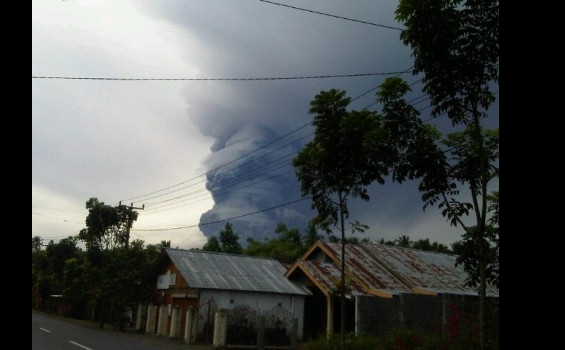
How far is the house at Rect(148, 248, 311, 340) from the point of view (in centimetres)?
2789

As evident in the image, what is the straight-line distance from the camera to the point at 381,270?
29.1 m

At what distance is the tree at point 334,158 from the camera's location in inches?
541

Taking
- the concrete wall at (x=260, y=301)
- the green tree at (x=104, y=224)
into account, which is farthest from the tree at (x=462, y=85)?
the green tree at (x=104, y=224)

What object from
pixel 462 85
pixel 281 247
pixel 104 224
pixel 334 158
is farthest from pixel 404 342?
pixel 281 247

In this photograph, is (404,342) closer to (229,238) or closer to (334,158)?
(334,158)

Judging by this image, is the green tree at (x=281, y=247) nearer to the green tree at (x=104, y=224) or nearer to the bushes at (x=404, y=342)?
the green tree at (x=104, y=224)

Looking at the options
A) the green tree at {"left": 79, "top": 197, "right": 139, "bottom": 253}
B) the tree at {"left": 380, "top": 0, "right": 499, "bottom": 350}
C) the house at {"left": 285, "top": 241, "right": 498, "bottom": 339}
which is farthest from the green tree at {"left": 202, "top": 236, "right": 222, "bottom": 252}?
the tree at {"left": 380, "top": 0, "right": 499, "bottom": 350}

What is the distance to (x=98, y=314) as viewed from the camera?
46000 mm

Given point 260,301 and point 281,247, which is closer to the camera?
point 260,301

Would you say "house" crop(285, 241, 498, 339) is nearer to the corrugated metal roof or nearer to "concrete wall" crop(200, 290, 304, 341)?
"concrete wall" crop(200, 290, 304, 341)

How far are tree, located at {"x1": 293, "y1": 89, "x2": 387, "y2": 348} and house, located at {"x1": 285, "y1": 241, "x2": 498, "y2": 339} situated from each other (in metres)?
8.96

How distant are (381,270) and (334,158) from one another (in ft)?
54.7

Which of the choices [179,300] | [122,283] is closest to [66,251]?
[122,283]
